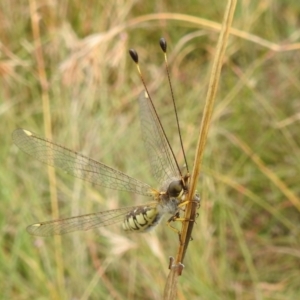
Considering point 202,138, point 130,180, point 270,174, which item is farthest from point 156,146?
point 270,174

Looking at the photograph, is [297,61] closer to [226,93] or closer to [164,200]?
[226,93]

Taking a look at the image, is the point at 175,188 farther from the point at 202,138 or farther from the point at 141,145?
the point at 141,145

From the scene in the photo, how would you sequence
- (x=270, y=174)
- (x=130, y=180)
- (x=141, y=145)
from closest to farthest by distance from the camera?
(x=130, y=180) < (x=270, y=174) < (x=141, y=145)

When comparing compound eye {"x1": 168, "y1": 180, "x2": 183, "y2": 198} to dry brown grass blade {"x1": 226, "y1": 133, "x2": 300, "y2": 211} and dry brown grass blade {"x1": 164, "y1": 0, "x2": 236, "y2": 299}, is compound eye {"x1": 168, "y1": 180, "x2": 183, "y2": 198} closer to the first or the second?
dry brown grass blade {"x1": 164, "y1": 0, "x2": 236, "y2": 299}

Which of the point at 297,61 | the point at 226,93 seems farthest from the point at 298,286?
the point at 297,61

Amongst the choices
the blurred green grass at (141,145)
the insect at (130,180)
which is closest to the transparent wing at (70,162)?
the insect at (130,180)

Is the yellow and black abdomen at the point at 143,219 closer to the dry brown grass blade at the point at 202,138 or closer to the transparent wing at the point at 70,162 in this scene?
the transparent wing at the point at 70,162

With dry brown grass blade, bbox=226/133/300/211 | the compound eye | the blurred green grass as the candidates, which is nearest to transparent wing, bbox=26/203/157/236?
the compound eye
